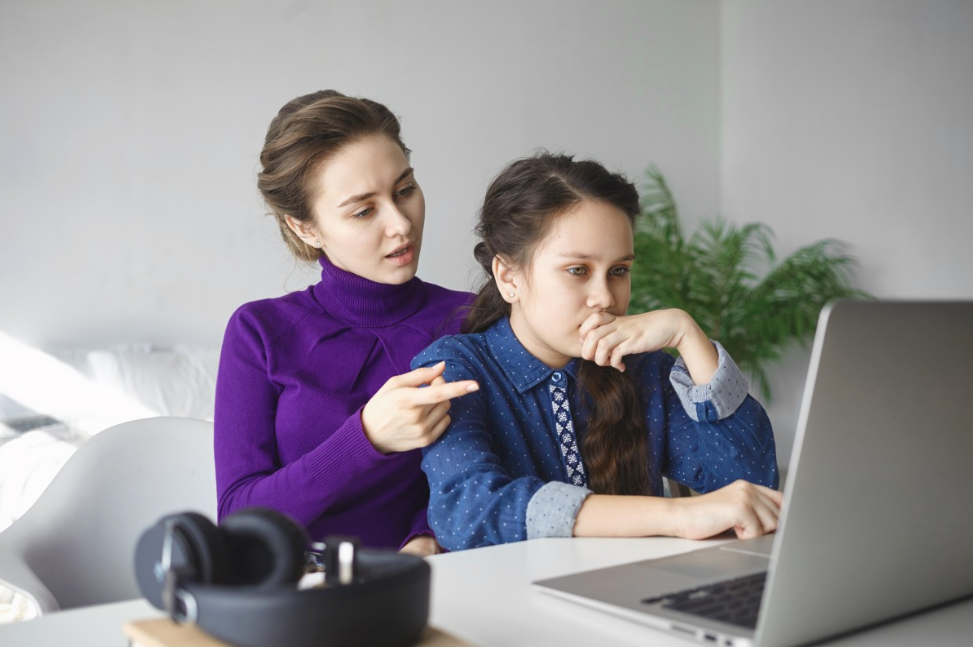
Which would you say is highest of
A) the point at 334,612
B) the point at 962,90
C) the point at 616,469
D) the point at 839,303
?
the point at 962,90

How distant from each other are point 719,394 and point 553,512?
367mm

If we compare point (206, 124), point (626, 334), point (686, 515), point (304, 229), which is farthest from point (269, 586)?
point (206, 124)

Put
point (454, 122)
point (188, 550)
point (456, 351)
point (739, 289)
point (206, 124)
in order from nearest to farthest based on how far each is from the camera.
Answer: point (188, 550) → point (456, 351) → point (206, 124) → point (454, 122) → point (739, 289)

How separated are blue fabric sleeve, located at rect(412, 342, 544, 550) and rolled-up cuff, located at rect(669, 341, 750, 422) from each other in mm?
296

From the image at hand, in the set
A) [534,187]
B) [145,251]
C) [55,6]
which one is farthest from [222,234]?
[534,187]

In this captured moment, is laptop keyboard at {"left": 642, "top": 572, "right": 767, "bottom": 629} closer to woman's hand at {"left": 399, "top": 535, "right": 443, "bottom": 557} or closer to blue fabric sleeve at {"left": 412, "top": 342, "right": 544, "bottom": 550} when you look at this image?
blue fabric sleeve at {"left": 412, "top": 342, "right": 544, "bottom": 550}

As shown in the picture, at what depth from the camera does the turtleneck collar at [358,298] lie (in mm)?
1463

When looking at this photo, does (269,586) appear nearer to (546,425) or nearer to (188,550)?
(188,550)

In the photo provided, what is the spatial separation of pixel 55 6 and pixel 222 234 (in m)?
0.93

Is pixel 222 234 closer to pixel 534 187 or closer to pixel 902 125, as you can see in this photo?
pixel 534 187

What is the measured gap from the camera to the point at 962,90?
389 centimetres

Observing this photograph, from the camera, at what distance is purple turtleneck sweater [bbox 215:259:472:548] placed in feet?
4.17

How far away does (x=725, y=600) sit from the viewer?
0.66m

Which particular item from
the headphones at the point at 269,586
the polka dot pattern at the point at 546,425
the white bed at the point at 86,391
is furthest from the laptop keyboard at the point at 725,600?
the white bed at the point at 86,391
